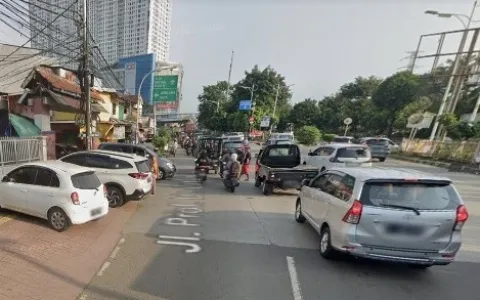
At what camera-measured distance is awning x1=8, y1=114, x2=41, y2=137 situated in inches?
613

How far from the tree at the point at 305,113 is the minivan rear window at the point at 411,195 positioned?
56.3 metres

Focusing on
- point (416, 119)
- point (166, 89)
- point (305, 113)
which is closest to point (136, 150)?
point (166, 89)

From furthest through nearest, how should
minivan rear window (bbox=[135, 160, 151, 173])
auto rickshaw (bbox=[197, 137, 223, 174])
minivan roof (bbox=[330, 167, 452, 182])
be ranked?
auto rickshaw (bbox=[197, 137, 223, 174])
minivan rear window (bbox=[135, 160, 151, 173])
minivan roof (bbox=[330, 167, 452, 182])

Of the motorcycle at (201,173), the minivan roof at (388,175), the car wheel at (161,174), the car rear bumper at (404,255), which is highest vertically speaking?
the minivan roof at (388,175)

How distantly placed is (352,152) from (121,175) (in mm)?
9461

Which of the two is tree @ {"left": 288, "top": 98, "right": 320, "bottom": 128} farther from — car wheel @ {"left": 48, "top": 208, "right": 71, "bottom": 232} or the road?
car wheel @ {"left": 48, "top": 208, "right": 71, "bottom": 232}

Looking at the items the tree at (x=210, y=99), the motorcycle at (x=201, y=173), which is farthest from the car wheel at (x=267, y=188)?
the tree at (x=210, y=99)

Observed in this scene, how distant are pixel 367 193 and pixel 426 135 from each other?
4078 cm

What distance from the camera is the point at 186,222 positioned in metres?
8.27

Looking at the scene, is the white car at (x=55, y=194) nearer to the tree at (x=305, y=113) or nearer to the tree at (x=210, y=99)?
the tree at (x=305, y=113)

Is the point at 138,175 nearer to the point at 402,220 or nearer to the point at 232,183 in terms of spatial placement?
the point at 232,183

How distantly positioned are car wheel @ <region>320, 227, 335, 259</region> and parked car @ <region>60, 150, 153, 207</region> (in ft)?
17.7

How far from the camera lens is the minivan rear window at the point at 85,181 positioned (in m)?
7.21

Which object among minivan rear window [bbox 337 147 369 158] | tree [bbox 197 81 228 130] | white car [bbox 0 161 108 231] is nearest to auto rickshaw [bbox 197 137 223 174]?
minivan rear window [bbox 337 147 369 158]
